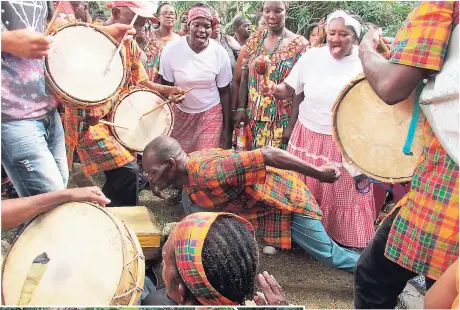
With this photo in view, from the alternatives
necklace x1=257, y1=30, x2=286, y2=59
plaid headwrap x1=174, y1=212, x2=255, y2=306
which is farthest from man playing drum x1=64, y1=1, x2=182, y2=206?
plaid headwrap x1=174, y1=212, x2=255, y2=306

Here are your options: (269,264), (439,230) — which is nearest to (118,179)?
(269,264)

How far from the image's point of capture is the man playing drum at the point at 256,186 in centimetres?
246

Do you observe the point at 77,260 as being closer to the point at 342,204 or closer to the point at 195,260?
the point at 195,260

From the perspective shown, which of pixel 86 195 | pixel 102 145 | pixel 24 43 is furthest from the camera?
pixel 102 145

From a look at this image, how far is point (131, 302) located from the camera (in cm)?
178

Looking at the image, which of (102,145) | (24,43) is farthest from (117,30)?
(102,145)

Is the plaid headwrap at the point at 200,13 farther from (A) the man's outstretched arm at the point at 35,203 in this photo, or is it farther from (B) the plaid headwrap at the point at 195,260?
(B) the plaid headwrap at the point at 195,260

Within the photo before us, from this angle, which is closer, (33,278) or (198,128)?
(33,278)

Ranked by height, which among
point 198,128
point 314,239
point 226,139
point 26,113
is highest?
point 26,113

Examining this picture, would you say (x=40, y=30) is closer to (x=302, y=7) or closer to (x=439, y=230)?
(x=439, y=230)

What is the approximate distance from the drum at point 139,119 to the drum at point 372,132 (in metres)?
1.83

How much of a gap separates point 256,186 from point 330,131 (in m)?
0.88

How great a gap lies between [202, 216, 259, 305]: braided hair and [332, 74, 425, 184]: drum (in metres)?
0.66

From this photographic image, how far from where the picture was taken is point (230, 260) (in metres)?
1.65
